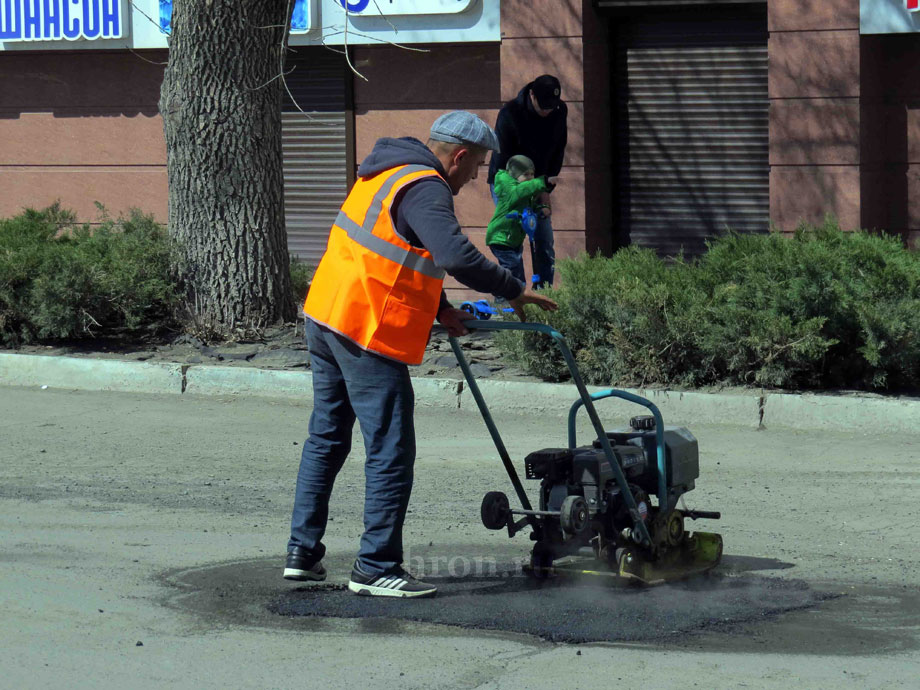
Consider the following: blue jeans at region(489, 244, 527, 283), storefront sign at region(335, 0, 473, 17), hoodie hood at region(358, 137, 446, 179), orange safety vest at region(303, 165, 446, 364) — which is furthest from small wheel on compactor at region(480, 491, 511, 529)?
storefront sign at region(335, 0, 473, 17)

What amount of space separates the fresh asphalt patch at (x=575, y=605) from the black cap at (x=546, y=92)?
6.62 metres

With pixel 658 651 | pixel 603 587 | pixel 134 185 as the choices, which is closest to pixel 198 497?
pixel 603 587

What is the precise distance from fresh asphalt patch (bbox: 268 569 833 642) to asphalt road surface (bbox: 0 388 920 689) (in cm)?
→ 1

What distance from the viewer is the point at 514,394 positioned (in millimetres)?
8875

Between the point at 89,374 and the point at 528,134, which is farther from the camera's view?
the point at 528,134

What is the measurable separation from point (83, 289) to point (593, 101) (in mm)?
5303

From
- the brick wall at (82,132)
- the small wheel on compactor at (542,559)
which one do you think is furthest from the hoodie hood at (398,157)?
the brick wall at (82,132)

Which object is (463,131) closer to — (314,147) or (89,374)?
(89,374)

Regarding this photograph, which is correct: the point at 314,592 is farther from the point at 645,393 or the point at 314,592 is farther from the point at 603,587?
the point at 645,393

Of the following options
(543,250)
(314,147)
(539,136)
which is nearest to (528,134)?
(539,136)

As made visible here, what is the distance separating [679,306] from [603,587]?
3918 mm

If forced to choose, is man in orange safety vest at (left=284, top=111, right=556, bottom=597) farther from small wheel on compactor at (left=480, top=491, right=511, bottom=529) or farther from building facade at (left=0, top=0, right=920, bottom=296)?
building facade at (left=0, top=0, right=920, bottom=296)

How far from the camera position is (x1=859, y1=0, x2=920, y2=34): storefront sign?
12.3 meters

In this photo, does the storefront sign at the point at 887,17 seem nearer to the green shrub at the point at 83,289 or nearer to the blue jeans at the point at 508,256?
the blue jeans at the point at 508,256
